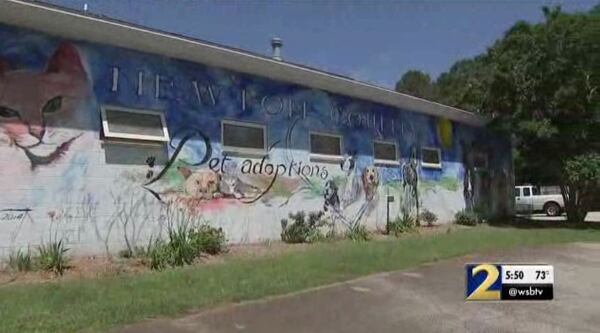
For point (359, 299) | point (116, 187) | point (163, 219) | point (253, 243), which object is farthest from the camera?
point (253, 243)

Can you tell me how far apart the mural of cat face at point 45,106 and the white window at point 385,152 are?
9016 mm

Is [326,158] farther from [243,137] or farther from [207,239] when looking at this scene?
[207,239]

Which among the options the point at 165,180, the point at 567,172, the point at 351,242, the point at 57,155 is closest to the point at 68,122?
the point at 57,155

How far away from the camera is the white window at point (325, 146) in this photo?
14487 millimetres

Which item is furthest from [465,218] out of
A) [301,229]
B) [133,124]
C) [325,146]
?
[133,124]

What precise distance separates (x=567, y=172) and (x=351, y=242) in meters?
9.87

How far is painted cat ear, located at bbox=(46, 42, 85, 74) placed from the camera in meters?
9.31

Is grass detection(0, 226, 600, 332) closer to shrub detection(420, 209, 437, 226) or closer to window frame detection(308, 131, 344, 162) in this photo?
window frame detection(308, 131, 344, 162)

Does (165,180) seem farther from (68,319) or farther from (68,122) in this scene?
(68,319)

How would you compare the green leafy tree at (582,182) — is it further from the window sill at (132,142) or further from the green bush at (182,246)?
the window sill at (132,142)

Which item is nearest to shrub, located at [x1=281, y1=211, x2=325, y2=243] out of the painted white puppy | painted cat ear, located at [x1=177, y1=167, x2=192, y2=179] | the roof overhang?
the painted white puppy

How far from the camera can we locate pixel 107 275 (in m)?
8.64

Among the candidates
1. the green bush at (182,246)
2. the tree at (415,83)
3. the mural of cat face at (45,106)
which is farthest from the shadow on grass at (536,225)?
the tree at (415,83)

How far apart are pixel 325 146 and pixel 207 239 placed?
5.06 m
